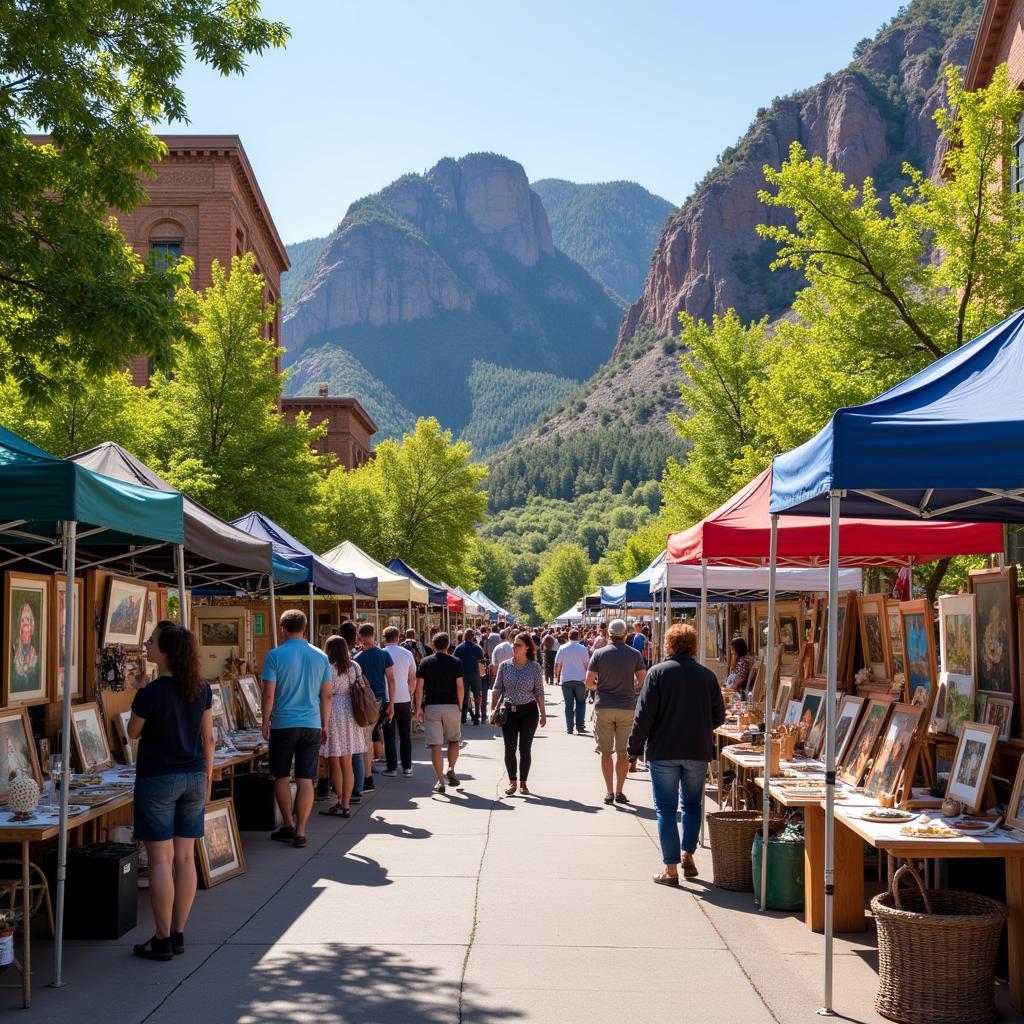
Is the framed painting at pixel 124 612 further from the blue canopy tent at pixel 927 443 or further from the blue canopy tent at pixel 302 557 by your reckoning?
the blue canopy tent at pixel 927 443

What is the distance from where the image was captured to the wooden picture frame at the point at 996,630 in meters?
7.39

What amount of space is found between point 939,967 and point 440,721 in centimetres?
964

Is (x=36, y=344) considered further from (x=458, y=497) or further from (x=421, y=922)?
(x=458, y=497)

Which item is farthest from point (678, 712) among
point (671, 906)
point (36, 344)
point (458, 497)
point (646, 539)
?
point (646, 539)

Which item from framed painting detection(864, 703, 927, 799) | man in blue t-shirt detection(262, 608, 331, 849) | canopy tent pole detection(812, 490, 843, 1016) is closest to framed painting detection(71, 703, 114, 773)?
man in blue t-shirt detection(262, 608, 331, 849)

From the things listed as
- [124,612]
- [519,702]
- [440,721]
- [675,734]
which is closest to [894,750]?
[675,734]

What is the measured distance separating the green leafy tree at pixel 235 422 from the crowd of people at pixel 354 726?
10.3 metres

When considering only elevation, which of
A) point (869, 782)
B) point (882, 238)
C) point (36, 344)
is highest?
point (882, 238)

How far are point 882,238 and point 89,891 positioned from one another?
16.3 metres

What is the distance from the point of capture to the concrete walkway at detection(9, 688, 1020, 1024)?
6.43 meters

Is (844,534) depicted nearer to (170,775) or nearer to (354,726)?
(354,726)

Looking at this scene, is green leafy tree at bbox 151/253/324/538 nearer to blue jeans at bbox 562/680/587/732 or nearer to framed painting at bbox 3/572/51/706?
blue jeans at bbox 562/680/587/732

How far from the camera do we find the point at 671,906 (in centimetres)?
898

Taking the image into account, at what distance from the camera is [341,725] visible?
13.1m
